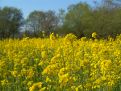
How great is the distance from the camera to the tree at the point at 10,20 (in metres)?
51.9

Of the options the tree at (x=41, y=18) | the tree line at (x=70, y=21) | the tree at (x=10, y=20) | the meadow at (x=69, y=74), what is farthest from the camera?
the tree at (x=41, y=18)

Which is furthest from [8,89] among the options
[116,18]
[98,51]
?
[116,18]

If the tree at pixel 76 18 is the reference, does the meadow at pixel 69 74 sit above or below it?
below

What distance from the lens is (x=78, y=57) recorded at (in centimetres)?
735

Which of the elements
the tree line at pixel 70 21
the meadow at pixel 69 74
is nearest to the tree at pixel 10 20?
the tree line at pixel 70 21

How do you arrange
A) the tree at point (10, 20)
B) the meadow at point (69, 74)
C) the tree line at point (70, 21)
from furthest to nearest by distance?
the tree at point (10, 20), the tree line at point (70, 21), the meadow at point (69, 74)

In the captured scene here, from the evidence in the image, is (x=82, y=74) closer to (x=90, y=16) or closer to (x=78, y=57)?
(x=78, y=57)

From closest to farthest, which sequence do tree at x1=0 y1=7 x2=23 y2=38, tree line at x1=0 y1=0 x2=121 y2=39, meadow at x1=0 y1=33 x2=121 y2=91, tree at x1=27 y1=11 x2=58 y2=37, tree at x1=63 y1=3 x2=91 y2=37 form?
meadow at x1=0 y1=33 x2=121 y2=91 → tree line at x1=0 y1=0 x2=121 y2=39 → tree at x1=63 y1=3 x2=91 y2=37 → tree at x1=0 y1=7 x2=23 y2=38 → tree at x1=27 y1=11 x2=58 y2=37

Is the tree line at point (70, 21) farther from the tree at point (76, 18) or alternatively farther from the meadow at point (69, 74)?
the meadow at point (69, 74)

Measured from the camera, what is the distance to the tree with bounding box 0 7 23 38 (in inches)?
2044

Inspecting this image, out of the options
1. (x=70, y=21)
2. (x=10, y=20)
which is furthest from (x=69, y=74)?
(x=10, y=20)

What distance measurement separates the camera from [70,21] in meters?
50.4

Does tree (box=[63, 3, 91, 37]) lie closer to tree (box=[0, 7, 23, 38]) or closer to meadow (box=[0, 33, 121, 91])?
tree (box=[0, 7, 23, 38])

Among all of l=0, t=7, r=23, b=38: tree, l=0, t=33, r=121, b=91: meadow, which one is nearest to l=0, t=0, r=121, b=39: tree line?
l=0, t=7, r=23, b=38: tree
